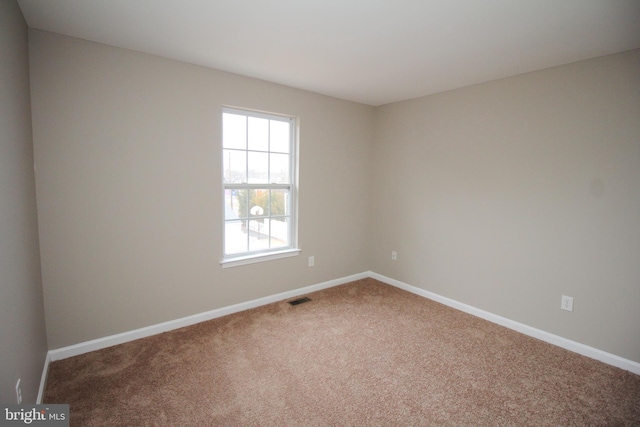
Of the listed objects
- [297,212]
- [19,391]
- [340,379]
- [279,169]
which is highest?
[279,169]

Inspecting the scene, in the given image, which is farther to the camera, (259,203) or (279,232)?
(279,232)

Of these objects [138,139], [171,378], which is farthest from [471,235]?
[138,139]

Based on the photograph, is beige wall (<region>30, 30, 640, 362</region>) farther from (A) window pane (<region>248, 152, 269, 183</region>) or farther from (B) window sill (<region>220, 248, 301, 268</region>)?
(A) window pane (<region>248, 152, 269, 183</region>)

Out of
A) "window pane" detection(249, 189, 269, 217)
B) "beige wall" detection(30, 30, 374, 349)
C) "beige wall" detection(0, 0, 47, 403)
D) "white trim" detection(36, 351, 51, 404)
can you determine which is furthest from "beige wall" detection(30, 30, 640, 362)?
"window pane" detection(249, 189, 269, 217)

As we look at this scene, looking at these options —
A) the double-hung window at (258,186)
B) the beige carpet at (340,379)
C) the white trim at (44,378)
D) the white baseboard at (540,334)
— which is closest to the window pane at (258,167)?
the double-hung window at (258,186)

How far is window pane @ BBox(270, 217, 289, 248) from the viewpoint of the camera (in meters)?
3.60

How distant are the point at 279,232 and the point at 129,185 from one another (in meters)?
1.61

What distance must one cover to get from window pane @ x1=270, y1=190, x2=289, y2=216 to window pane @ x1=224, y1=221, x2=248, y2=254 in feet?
1.29

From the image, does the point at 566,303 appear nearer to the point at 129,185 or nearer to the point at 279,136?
the point at 279,136

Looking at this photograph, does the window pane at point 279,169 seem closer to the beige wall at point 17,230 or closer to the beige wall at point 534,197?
the beige wall at point 534,197

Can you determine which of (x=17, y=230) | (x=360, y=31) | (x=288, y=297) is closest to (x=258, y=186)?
(x=288, y=297)

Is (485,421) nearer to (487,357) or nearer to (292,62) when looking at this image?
(487,357)

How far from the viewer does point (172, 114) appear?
272 centimetres

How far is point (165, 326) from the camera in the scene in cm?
284
